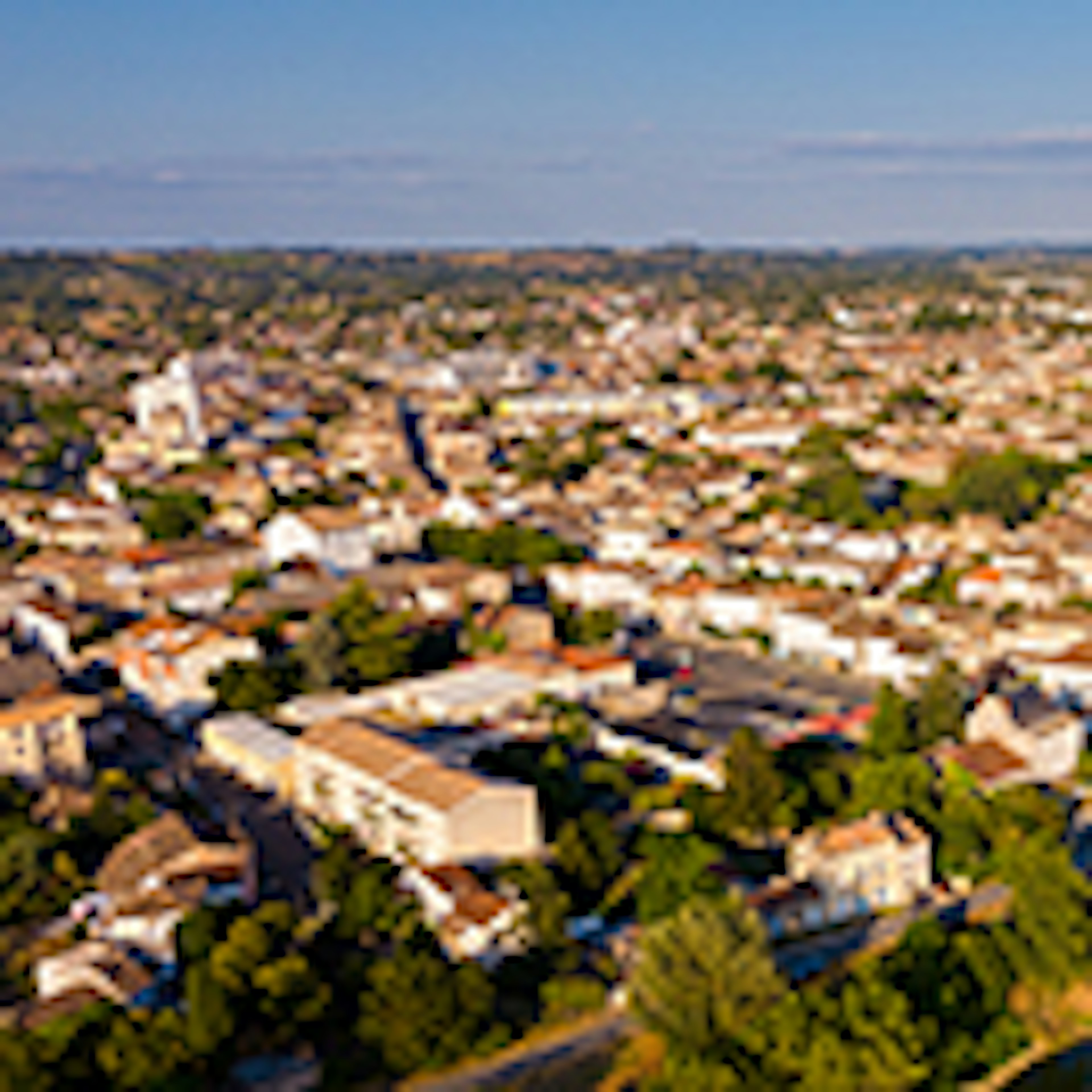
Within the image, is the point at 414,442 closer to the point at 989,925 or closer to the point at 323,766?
the point at 323,766

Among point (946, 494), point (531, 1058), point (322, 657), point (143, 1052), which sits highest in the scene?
point (946, 494)

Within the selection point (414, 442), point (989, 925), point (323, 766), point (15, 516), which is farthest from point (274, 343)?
point (989, 925)

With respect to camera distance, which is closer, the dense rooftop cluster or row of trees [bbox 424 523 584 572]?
the dense rooftop cluster

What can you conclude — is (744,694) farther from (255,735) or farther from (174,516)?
(174,516)

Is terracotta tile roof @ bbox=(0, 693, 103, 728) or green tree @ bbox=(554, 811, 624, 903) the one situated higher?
terracotta tile roof @ bbox=(0, 693, 103, 728)

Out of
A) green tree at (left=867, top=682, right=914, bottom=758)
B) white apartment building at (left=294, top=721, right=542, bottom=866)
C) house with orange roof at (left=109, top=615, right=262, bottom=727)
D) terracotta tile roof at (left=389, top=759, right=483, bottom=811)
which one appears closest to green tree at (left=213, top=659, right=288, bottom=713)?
house with orange roof at (left=109, top=615, right=262, bottom=727)

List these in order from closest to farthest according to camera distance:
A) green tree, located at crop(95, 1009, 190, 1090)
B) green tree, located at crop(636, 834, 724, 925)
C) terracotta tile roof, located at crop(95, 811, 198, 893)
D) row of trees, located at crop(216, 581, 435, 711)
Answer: green tree, located at crop(95, 1009, 190, 1090)
green tree, located at crop(636, 834, 724, 925)
terracotta tile roof, located at crop(95, 811, 198, 893)
row of trees, located at crop(216, 581, 435, 711)

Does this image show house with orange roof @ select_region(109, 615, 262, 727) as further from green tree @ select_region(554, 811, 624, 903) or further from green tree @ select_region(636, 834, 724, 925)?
green tree @ select_region(636, 834, 724, 925)

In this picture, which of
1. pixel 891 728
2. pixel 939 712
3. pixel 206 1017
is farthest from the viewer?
pixel 939 712

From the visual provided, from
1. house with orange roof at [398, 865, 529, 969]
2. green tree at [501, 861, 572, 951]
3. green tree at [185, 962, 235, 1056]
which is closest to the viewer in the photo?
green tree at [185, 962, 235, 1056]

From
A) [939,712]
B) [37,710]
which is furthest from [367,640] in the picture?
[939,712]
